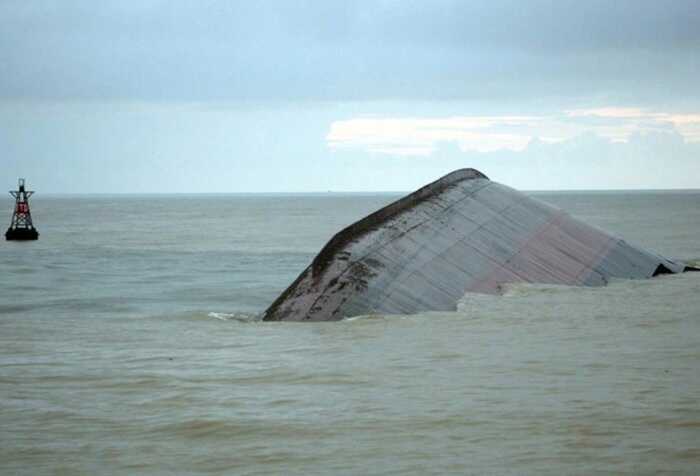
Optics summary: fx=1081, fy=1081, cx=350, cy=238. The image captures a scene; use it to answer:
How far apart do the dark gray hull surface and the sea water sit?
629mm

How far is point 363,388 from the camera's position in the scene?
42.3 ft

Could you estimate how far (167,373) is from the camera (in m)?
14.0

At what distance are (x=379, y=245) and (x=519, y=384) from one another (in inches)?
327

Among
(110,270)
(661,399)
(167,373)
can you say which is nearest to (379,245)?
(167,373)

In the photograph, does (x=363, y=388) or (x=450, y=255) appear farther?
(x=450, y=255)

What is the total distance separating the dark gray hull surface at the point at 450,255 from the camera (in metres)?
19.0

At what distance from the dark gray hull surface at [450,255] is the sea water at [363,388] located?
0.63 meters

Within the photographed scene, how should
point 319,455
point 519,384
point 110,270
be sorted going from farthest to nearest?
point 110,270, point 519,384, point 319,455

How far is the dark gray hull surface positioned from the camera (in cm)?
1900

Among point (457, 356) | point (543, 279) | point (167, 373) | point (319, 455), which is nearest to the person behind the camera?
point (319, 455)

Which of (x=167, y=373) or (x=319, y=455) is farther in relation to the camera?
(x=167, y=373)

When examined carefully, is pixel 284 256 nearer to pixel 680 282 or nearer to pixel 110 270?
pixel 110 270

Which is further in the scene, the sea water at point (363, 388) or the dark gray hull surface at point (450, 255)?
the dark gray hull surface at point (450, 255)

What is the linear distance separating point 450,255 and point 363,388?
31.8 ft
